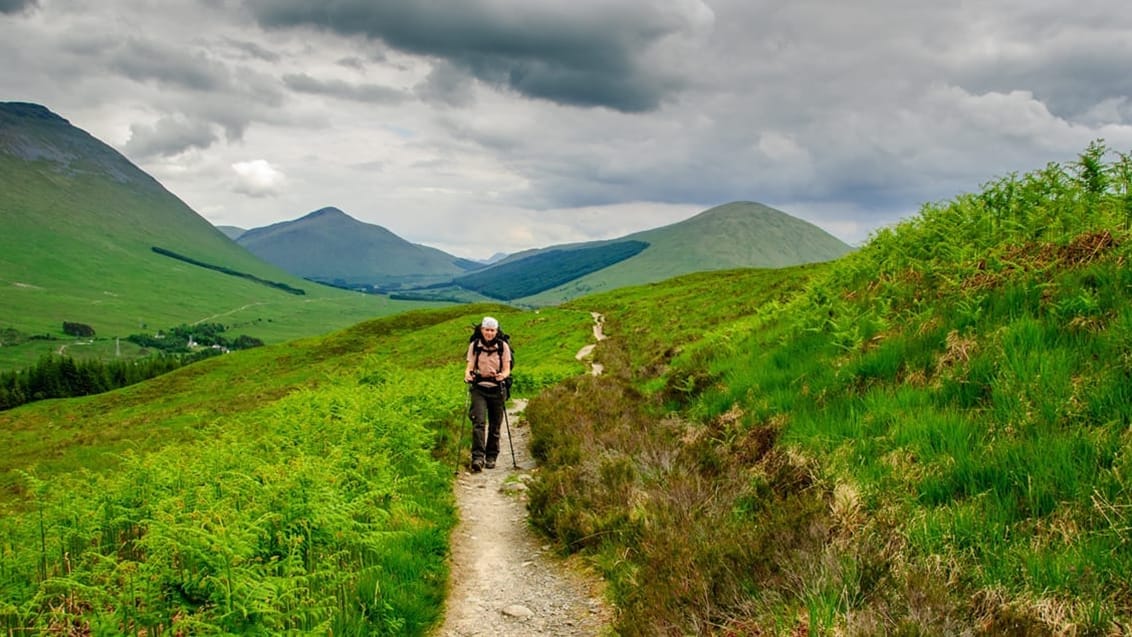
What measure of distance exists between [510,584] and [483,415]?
638 cm

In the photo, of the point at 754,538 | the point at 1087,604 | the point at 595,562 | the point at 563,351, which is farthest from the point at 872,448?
the point at 563,351

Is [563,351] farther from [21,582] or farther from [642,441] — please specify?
[21,582]

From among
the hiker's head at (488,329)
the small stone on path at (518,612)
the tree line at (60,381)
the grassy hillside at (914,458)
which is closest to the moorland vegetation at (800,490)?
the grassy hillside at (914,458)

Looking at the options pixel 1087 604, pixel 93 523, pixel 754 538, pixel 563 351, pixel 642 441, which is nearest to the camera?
pixel 1087 604

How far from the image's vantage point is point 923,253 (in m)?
11.8

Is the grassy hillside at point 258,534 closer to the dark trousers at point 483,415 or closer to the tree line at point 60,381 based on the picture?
the dark trousers at point 483,415

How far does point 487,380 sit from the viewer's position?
13.8 meters

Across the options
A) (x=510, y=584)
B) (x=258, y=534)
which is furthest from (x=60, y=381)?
(x=510, y=584)

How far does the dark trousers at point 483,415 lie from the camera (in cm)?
1379

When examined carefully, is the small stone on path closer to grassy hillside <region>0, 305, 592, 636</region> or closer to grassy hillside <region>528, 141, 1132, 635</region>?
grassy hillside <region>0, 305, 592, 636</region>

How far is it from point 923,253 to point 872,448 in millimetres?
6725

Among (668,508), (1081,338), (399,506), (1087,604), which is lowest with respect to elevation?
(399,506)

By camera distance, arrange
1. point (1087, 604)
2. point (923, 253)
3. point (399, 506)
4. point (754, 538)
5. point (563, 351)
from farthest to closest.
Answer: point (563, 351) < point (923, 253) < point (399, 506) < point (754, 538) < point (1087, 604)

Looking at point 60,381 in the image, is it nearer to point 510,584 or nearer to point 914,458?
point 510,584
